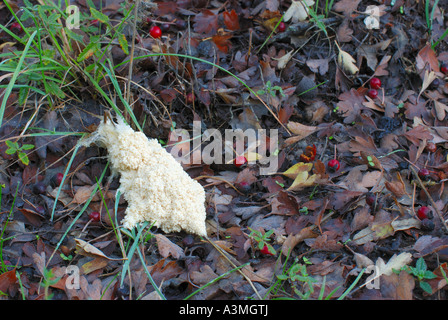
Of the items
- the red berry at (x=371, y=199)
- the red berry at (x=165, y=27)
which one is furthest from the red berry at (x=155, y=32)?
the red berry at (x=371, y=199)

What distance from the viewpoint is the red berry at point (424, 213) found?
1.94 m

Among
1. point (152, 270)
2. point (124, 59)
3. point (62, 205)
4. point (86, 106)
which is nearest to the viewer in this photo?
point (152, 270)

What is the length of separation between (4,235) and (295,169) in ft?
5.27

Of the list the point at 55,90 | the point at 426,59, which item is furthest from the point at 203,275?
the point at 426,59

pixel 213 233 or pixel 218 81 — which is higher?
pixel 218 81

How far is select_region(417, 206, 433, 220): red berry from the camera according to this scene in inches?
76.5

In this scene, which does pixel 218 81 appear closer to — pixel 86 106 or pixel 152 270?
pixel 86 106

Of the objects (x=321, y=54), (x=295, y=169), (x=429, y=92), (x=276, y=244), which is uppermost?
(x=321, y=54)

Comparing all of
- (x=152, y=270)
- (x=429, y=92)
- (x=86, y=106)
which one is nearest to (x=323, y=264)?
(x=152, y=270)

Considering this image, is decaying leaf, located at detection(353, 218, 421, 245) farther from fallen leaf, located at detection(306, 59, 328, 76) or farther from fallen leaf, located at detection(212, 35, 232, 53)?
fallen leaf, located at detection(212, 35, 232, 53)

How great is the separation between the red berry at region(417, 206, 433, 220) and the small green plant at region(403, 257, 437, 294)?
292mm

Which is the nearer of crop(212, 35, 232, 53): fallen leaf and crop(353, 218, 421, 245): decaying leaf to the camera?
crop(353, 218, 421, 245): decaying leaf

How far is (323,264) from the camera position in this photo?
5.98 feet

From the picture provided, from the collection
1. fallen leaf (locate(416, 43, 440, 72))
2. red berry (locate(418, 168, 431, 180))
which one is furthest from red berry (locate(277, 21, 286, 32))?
red berry (locate(418, 168, 431, 180))
